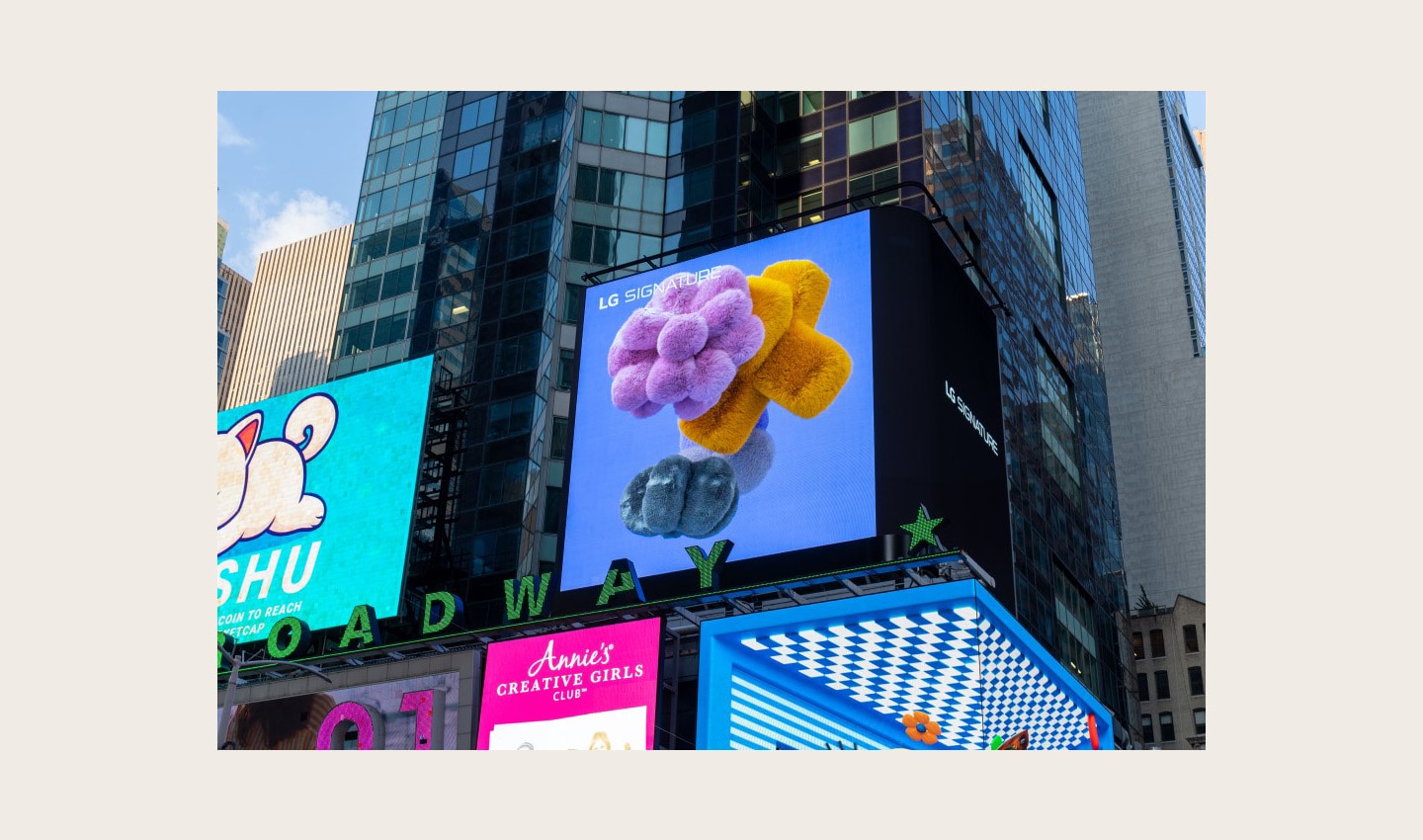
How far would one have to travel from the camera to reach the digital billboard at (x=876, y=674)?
1613 inches

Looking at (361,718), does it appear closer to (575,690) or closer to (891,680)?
(575,690)

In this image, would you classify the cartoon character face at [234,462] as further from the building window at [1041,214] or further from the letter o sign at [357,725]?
the building window at [1041,214]

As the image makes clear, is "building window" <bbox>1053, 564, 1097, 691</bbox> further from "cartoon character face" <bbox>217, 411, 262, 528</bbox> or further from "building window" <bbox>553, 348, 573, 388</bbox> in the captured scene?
"cartoon character face" <bbox>217, 411, 262, 528</bbox>

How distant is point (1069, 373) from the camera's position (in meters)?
80.4

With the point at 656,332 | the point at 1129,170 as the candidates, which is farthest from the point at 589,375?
the point at 1129,170

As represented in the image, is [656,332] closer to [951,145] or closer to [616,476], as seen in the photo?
[616,476]

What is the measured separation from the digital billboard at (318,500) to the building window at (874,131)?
834 inches

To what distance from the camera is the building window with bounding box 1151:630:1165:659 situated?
112m

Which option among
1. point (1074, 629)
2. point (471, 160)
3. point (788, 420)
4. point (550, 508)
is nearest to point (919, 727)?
point (788, 420)

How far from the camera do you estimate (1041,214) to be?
79.6 meters

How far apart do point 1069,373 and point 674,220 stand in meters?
27.8

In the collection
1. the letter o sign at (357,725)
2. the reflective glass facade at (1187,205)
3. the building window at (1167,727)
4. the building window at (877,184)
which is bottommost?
the letter o sign at (357,725)

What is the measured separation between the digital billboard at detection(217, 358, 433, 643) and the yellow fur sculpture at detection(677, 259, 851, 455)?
46.2 feet

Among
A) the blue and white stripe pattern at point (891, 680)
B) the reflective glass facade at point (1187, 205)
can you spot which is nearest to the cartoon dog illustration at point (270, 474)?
the blue and white stripe pattern at point (891, 680)
